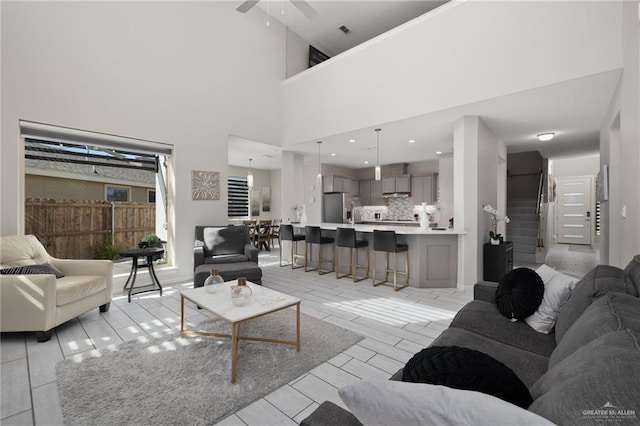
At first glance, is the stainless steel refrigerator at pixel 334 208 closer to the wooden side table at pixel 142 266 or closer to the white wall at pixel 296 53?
the white wall at pixel 296 53

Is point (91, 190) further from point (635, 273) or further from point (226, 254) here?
point (635, 273)

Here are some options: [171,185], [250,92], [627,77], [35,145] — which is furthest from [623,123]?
[35,145]

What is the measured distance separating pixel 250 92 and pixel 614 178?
19.6ft

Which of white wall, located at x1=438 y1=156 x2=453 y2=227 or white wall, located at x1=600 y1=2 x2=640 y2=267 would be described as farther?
white wall, located at x1=438 y1=156 x2=453 y2=227

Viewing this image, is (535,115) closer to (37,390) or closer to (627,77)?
(627,77)

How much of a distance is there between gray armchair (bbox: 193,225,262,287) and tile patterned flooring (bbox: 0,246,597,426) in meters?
0.55

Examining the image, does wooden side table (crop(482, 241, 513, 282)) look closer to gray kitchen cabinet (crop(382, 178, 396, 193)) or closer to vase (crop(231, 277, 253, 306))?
vase (crop(231, 277, 253, 306))

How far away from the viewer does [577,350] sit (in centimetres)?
98

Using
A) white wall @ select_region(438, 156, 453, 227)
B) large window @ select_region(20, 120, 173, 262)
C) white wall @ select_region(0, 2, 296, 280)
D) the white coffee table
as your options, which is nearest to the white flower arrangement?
white wall @ select_region(438, 156, 453, 227)

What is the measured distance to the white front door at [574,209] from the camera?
32.1 feet

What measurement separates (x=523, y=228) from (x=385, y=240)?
478 centimetres

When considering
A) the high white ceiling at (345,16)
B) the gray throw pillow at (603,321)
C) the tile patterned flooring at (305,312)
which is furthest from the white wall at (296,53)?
the gray throw pillow at (603,321)

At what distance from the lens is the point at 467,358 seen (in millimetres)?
1065

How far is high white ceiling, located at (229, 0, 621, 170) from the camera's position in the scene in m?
3.68
